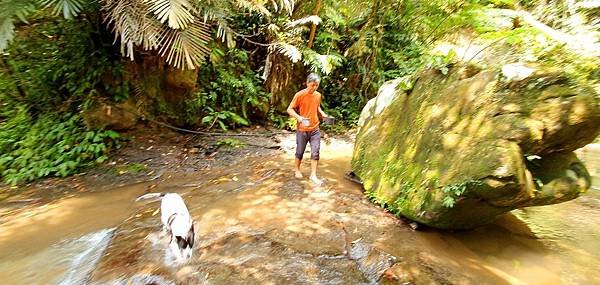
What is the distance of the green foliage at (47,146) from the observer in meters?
6.29

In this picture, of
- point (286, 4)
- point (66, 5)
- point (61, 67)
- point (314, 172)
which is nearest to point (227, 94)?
point (286, 4)

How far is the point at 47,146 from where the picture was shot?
661 centimetres

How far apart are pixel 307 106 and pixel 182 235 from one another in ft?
9.61

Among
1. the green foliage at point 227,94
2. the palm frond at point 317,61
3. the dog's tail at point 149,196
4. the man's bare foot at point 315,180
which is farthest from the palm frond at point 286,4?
the dog's tail at point 149,196

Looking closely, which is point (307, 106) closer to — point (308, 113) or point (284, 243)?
point (308, 113)

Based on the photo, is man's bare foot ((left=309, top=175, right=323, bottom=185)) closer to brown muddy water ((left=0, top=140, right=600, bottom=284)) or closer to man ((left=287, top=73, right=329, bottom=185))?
man ((left=287, top=73, right=329, bottom=185))

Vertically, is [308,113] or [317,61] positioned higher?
[317,61]

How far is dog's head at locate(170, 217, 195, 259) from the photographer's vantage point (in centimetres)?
370

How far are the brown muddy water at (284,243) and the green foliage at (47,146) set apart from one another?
1.13 metres

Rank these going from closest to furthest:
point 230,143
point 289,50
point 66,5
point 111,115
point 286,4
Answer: point 66,5 → point 111,115 → point 286,4 → point 230,143 → point 289,50

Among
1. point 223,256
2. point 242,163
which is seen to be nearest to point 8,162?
point 242,163

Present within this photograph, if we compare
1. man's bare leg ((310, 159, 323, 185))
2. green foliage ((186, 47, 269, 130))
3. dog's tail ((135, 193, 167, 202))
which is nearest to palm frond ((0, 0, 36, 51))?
dog's tail ((135, 193, 167, 202))

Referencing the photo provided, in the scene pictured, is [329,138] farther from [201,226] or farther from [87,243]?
[87,243]

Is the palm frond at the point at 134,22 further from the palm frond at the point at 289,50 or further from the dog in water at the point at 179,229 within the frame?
the palm frond at the point at 289,50
